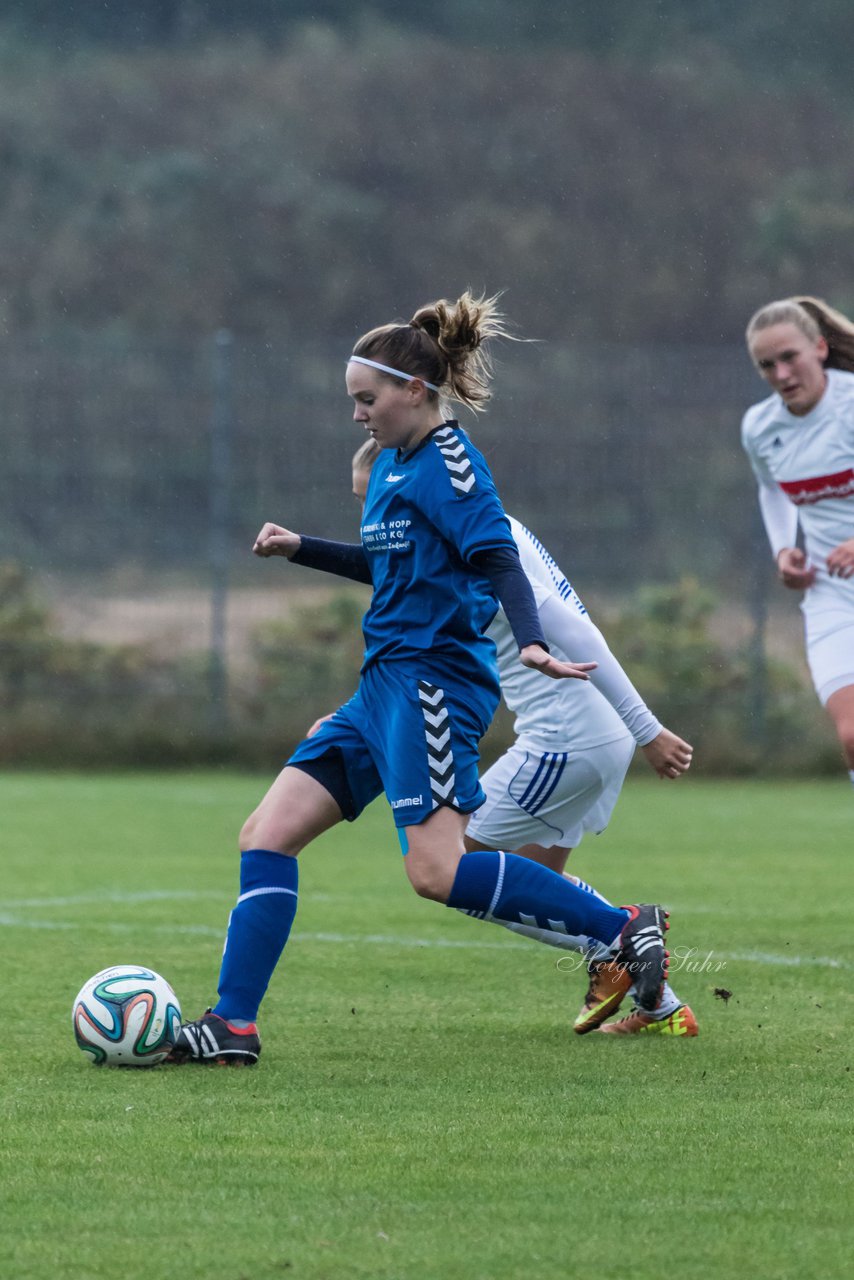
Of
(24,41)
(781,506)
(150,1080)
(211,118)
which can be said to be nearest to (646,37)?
(211,118)

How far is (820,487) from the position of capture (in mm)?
6895

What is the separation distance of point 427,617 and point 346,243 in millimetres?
36119

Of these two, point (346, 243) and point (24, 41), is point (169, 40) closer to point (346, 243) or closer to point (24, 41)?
point (24, 41)

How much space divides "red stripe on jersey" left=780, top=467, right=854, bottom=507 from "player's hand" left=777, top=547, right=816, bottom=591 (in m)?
0.22

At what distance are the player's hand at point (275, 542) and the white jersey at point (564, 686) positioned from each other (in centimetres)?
58

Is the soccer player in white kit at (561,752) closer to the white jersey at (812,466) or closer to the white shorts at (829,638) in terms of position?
the white shorts at (829,638)

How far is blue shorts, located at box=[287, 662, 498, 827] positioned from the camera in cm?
463

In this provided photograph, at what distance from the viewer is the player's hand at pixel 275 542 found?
4957 mm

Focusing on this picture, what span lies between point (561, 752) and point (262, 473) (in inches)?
421

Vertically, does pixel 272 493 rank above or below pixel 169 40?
below

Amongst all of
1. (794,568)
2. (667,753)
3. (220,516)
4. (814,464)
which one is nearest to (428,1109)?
(667,753)

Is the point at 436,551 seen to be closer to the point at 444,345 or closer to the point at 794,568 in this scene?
the point at 444,345

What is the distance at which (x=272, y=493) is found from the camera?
16.0 meters

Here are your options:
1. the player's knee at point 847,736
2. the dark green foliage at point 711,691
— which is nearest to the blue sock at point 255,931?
the player's knee at point 847,736
